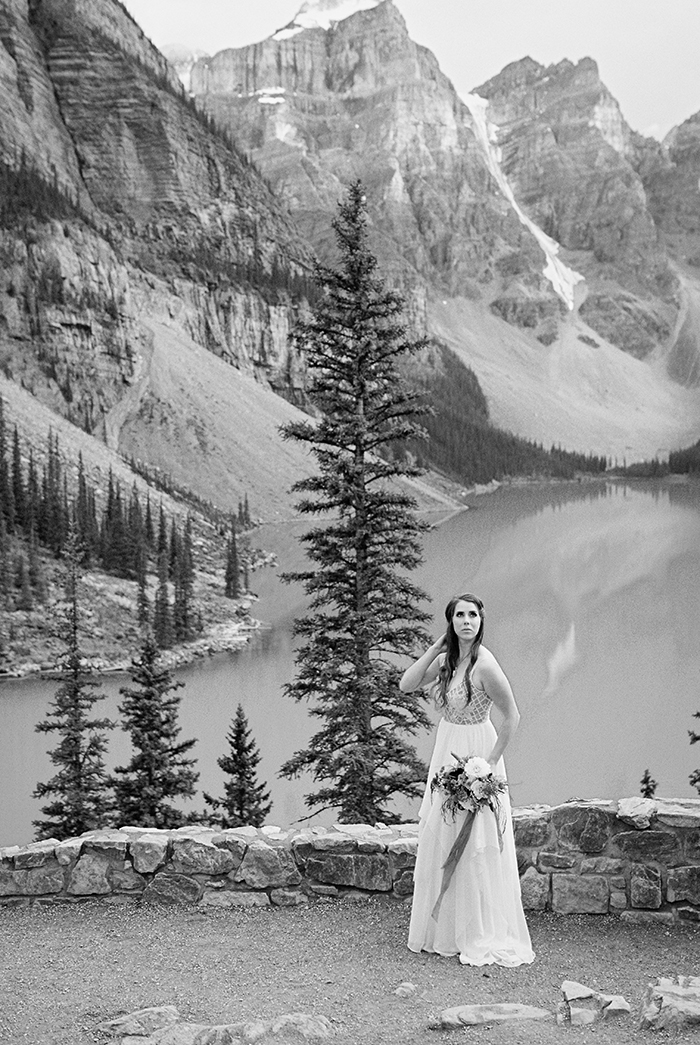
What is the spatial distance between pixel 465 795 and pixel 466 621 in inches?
58.2

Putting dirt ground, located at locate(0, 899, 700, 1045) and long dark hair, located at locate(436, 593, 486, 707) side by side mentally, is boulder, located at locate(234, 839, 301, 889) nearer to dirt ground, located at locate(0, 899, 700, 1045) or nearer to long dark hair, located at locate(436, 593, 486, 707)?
dirt ground, located at locate(0, 899, 700, 1045)

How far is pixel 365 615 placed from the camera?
1939 cm

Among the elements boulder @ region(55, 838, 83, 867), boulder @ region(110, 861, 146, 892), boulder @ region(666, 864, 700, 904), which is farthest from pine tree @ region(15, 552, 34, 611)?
boulder @ region(666, 864, 700, 904)

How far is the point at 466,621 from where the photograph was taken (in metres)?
8.31

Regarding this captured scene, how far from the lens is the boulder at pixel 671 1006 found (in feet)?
21.5

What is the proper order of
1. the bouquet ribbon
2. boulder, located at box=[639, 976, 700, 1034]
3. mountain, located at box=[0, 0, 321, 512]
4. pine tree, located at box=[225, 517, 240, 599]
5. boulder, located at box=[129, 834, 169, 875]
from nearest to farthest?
boulder, located at box=[639, 976, 700, 1034] < the bouquet ribbon < boulder, located at box=[129, 834, 169, 875] < pine tree, located at box=[225, 517, 240, 599] < mountain, located at box=[0, 0, 321, 512]

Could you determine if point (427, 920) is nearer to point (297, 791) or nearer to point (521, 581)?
point (297, 791)

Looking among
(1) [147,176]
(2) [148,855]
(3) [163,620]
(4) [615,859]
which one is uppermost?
(1) [147,176]

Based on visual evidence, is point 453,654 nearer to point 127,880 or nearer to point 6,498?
point 127,880

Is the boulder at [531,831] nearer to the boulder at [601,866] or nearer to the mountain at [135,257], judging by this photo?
the boulder at [601,866]

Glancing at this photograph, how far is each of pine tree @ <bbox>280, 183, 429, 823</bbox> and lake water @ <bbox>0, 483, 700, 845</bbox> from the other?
6748mm

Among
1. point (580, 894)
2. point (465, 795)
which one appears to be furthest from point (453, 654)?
point (580, 894)

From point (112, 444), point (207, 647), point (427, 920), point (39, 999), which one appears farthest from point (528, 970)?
point (112, 444)

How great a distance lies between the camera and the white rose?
8273mm
